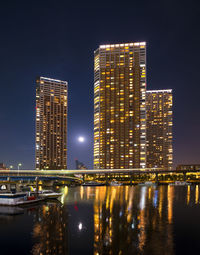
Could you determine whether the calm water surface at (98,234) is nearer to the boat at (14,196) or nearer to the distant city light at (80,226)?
the distant city light at (80,226)

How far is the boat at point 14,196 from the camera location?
61.9 m

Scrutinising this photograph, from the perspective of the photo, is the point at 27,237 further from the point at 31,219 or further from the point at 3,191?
the point at 3,191

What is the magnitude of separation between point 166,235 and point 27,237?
18.1 metres

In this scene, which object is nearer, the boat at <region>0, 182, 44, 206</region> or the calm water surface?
the calm water surface

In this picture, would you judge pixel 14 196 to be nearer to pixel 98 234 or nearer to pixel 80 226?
pixel 80 226

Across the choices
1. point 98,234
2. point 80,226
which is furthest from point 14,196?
point 98,234

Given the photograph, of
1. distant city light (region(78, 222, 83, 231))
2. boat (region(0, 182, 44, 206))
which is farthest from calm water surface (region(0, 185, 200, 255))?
boat (region(0, 182, 44, 206))

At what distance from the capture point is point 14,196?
62.2 metres

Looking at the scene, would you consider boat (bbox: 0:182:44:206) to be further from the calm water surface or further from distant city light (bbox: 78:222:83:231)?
A: distant city light (bbox: 78:222:83:231)

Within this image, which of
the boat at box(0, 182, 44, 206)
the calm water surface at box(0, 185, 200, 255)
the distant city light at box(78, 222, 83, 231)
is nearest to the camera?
the calm water surface at box(0, 185, 200, 255)

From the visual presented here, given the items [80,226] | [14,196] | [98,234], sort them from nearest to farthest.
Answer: [98,234] → [80,226] → [14,196]

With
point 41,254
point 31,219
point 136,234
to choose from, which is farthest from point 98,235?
point 31,219

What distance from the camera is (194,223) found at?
44344mm

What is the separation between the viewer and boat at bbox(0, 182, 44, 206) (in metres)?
61.9
